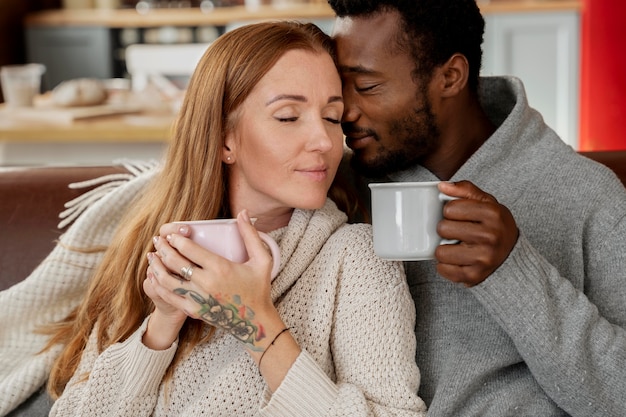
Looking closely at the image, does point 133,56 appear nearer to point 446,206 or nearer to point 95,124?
point 95,124

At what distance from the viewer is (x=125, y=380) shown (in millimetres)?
1463

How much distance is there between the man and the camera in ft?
4.33

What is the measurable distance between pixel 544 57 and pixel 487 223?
4.48 meters

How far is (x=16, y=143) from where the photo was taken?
3184 mm

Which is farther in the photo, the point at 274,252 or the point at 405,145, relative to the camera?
the point at 405,145

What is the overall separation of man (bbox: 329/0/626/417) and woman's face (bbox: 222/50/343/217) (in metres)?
0.12

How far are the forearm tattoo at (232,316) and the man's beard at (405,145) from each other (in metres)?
0.42

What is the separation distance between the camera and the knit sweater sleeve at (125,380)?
1452 mm

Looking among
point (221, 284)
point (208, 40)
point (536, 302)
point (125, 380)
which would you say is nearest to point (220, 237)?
point (221, 284)

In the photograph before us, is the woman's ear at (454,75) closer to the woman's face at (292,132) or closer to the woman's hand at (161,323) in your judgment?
the woman's face at (292,132)

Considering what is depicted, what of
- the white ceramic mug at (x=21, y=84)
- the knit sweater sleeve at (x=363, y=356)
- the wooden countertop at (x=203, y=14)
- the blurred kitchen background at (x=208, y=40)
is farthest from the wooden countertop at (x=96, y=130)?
the wooden countertop at (x=203, y=14)

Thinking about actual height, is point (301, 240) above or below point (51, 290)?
above

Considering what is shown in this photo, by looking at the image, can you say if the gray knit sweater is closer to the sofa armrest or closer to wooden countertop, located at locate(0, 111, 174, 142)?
the sofa armrest

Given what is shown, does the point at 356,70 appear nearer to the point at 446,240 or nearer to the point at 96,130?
the point at 446,240
